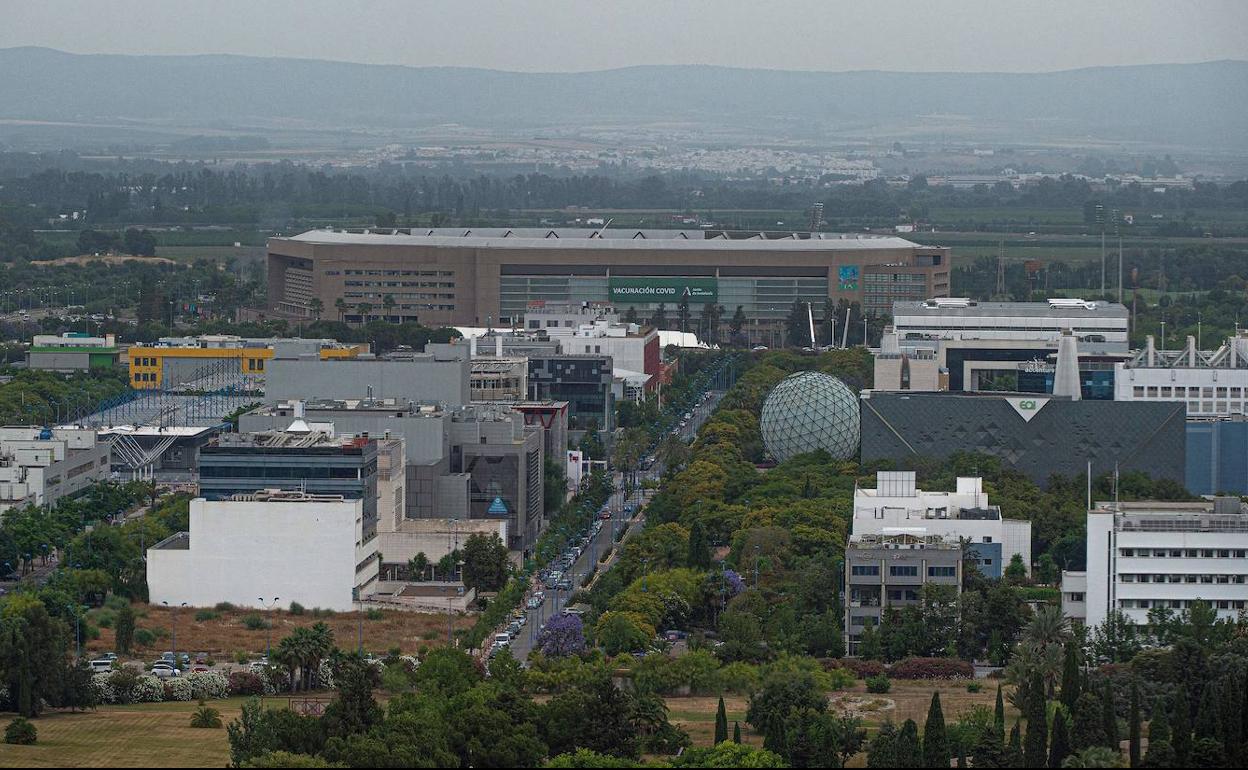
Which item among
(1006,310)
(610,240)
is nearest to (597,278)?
(610,240)

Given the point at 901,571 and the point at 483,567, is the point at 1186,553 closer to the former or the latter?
the point at 901,571

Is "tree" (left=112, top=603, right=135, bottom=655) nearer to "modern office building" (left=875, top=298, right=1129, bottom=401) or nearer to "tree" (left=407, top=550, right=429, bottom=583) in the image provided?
"tree" (left=407, top=550, right=429, bottom=583)

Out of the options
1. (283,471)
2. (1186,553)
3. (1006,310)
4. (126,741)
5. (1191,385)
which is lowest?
(126,741)

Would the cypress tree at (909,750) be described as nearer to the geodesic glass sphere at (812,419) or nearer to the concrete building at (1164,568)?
the concrete building at (1164,568)

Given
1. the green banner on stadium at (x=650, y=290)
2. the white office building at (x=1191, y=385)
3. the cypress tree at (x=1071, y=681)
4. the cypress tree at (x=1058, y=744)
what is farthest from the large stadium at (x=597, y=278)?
the cypress tree at (x=1058, y=744)

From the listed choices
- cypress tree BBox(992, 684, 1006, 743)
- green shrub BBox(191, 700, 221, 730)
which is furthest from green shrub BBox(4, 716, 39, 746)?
cypress tree BBox(992, 684, 1006, 743)

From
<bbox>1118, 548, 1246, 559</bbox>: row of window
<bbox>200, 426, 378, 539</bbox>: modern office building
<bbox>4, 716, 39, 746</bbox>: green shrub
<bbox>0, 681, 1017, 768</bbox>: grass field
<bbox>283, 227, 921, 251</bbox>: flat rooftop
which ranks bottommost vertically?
<bbox>0, 681, 1017, 768</bbox>: grass field
